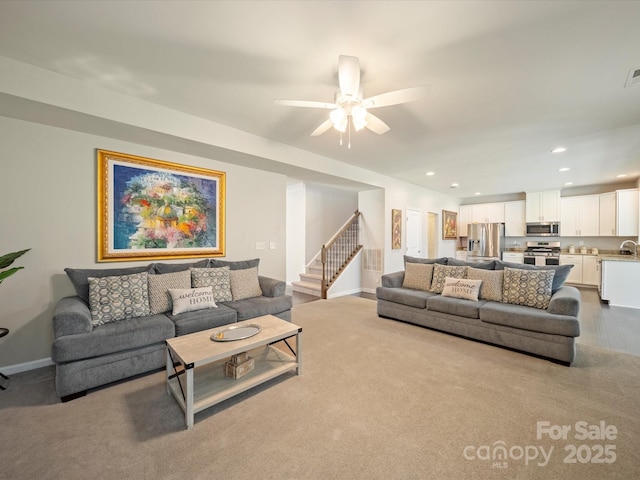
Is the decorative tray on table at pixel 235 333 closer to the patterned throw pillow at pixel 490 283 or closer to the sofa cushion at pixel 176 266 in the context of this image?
the sofa cushion at pixel 176 266

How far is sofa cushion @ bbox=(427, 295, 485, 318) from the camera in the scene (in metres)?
3.33

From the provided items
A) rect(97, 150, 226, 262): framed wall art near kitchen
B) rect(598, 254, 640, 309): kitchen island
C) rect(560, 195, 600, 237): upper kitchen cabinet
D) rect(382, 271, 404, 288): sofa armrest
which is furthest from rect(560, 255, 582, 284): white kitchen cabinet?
rect(97, 150, 226, 262): framed wall art near kitchen

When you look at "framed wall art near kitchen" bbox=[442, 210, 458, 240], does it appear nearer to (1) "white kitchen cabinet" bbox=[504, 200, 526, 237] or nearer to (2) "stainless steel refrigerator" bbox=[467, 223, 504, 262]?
(2) "stainless steel refrigerator" bbox=[467, 223, 504, 262]

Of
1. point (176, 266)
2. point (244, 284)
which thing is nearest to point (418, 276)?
point (244, 284)

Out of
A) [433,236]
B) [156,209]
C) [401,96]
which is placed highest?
[401,96]

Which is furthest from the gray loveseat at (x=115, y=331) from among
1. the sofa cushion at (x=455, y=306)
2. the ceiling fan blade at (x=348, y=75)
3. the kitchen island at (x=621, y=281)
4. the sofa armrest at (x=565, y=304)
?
the kitchen island at (x=621, y=281)

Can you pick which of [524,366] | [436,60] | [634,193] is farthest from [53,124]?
[634,193]

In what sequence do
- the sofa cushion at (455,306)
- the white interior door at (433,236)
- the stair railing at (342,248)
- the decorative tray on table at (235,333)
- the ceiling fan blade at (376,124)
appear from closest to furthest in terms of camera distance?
1. the decorative tray on table at (235,333)
2. the ceiling fan blade at (376,124)
3. the sofa cushion at (455,306)
4. the stair railing at (342,248)
5. the white interior door at (433,236)

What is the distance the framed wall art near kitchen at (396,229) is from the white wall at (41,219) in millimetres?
5137

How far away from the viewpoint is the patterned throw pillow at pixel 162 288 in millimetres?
2916

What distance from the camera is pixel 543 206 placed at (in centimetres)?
750

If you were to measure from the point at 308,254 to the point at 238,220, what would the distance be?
3.57 metres

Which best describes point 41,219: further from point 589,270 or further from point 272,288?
point 589,270

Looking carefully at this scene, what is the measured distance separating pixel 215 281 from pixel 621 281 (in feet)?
23.2
